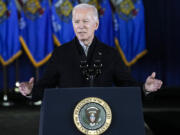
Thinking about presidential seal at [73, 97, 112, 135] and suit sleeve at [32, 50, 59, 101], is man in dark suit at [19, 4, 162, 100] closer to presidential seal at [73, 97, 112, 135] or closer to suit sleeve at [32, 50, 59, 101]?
suit sleeve at [32, 50, 59, 101]

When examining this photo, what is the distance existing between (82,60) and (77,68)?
7 cm

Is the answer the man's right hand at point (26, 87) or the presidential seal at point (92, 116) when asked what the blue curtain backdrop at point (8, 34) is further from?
the presidential seal at point (92, 116)

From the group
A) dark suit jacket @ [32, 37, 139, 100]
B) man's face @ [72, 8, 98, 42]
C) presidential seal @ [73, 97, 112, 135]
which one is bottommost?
presidential seal @ [73, 97, 112, 135]

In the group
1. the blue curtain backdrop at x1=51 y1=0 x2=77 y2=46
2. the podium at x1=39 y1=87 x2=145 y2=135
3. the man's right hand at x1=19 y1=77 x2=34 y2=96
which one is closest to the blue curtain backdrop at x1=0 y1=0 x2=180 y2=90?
the blue curtain backdrop at x1=51 y1=0 x2=77 y2=46

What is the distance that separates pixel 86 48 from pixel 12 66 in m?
5.34

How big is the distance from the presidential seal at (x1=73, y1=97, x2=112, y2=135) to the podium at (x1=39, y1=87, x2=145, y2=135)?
17 millimetres

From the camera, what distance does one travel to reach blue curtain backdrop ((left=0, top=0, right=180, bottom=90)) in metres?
6.61

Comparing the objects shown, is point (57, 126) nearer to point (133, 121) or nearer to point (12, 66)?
point (133, 121)

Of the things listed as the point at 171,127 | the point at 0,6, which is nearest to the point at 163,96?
the point at 171,127

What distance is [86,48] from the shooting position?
1.61 m

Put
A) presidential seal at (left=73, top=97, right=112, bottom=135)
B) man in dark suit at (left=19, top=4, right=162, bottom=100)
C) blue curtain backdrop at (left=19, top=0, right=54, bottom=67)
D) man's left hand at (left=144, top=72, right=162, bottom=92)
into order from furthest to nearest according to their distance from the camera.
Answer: blue curtain backdrop at (left=19, top=0, right=54, bottom=67), man in dark suit at (left=19, top=4, right=162, bottom=100), man's left hand at (left=144, top=72, right=162, bottom=92), presidential seal at (left=73, top=97, right=112, bottom=135)

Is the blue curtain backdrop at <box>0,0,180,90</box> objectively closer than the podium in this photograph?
No

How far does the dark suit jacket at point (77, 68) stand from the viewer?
1590mm

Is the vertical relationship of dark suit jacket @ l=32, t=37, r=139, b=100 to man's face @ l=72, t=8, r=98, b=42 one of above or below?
below
